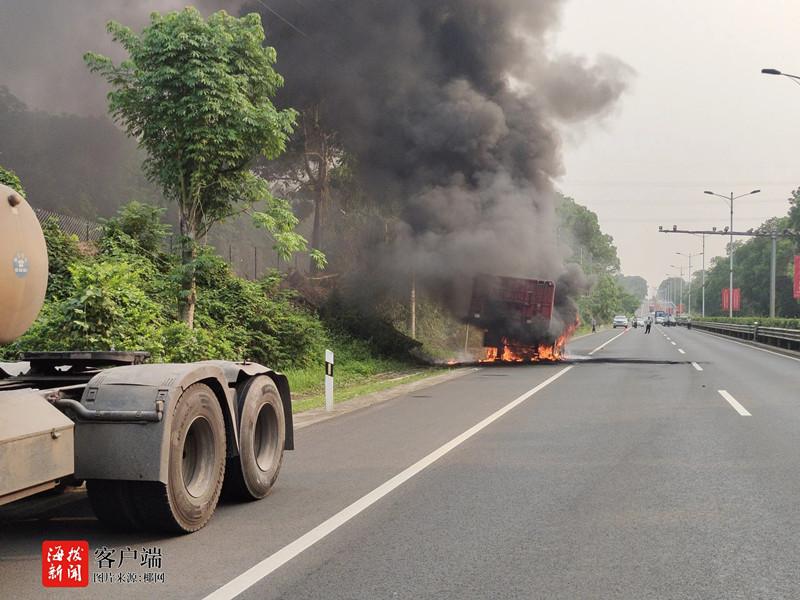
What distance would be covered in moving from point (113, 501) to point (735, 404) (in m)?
10.5

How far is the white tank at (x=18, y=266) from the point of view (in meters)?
4.21

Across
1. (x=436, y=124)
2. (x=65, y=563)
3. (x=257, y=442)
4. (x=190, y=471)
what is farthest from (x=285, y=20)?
(x=65, y=563)

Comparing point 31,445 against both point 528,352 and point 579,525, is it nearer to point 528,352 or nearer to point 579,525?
point 579,525

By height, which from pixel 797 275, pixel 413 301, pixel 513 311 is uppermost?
pixel 797 275

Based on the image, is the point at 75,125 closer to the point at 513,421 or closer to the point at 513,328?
the point at 513,328

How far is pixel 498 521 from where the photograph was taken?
526cm

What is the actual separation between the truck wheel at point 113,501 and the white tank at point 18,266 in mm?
1017

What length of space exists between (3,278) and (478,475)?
426 cm

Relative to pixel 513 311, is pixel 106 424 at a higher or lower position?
lower

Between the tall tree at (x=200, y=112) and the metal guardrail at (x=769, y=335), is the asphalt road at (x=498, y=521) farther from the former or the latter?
the metal guardrail at (x=769, y=335)

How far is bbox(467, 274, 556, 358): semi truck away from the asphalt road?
14056 mm

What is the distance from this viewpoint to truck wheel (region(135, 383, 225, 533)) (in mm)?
4625

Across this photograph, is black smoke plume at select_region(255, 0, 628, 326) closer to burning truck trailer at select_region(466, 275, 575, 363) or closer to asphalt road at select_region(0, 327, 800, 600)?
burning truck trailer at select_region(466, 275, 575, 363)

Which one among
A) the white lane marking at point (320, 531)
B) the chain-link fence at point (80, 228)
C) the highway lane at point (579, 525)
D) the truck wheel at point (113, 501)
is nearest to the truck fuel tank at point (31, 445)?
the truck wheel at point (113, 501)
